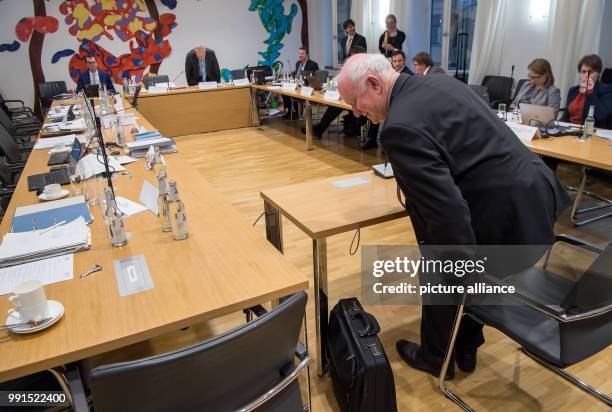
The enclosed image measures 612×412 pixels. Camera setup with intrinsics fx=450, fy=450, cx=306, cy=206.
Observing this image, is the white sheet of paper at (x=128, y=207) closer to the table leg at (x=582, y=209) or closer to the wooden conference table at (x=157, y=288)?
the wooden conference table at (x=157, y=288)

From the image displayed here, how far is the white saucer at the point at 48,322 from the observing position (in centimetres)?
114

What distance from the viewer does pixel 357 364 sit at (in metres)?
1.55

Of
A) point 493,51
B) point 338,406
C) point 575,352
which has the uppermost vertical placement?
point 493,51

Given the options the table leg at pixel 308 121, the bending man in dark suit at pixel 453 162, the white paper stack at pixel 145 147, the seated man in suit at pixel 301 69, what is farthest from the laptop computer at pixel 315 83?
the bending man in dark suit at pixel 453 162

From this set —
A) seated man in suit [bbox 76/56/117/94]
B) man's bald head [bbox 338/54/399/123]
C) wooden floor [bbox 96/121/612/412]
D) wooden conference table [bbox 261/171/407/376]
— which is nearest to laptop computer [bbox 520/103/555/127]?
wooden floor [bbox 96/121/612/412]

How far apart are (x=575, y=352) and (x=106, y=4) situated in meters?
8.40

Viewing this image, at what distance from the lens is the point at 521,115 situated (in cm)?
335

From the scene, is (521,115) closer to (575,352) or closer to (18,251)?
(575,352)

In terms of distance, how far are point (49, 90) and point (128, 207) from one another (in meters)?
6.54

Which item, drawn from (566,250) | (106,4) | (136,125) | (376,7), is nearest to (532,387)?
(566,250)

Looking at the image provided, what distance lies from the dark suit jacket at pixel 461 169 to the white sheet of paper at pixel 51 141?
268 cm

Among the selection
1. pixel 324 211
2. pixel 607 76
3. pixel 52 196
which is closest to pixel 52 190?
pixel 52 196

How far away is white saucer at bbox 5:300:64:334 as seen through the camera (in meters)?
1.14

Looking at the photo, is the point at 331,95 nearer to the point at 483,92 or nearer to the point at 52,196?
the point at 483,92
